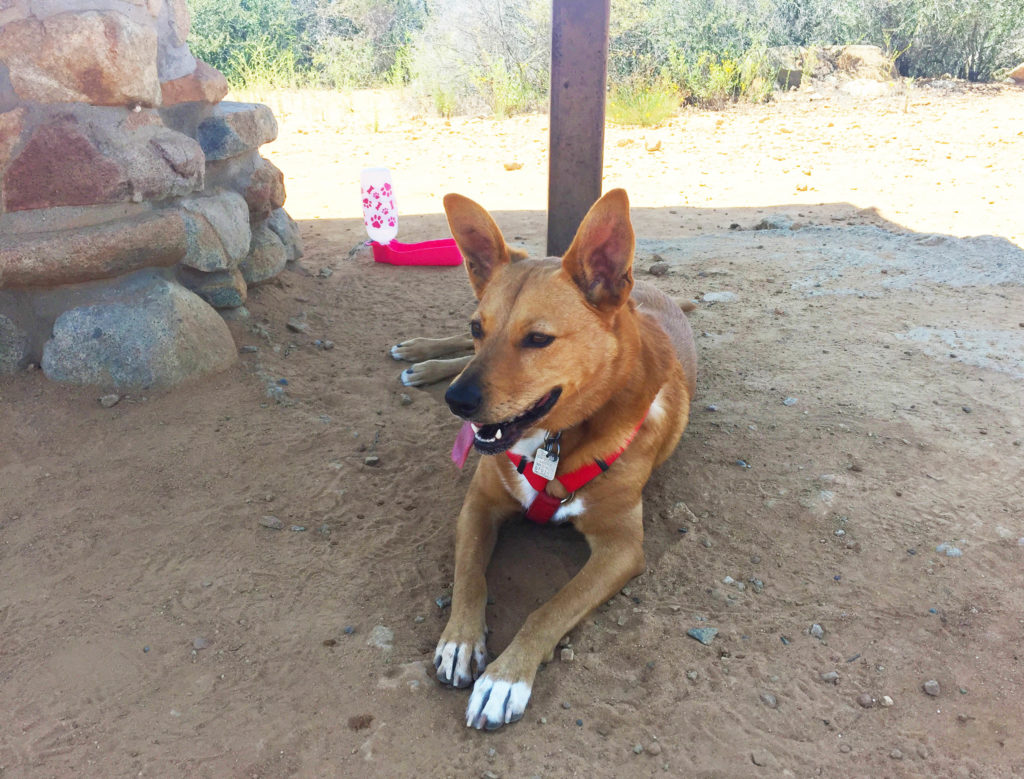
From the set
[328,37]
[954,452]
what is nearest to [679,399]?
[954,452]

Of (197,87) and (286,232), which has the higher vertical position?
(197,87)

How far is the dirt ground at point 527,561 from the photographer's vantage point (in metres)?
1.91

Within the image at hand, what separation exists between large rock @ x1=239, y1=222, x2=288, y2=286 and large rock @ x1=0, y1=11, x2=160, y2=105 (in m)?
1.16

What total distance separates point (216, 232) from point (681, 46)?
12218mm

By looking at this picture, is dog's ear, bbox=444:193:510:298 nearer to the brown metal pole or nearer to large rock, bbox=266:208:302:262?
the brown metal pole

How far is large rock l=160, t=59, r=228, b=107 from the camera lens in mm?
3584

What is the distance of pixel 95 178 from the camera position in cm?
310

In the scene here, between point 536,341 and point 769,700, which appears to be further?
point 536,341

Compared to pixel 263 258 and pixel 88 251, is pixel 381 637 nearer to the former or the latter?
pixel 88 251

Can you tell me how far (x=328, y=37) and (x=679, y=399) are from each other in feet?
69.6

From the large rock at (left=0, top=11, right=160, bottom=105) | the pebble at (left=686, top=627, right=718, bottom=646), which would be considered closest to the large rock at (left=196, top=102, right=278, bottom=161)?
the large rock at (left=0, top=11, right=160, bottom=105)

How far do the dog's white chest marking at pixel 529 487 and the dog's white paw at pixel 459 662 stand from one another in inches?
23.3

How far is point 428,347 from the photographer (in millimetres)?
4074

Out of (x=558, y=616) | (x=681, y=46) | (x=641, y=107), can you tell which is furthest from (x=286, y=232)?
(x=681, y=46)
